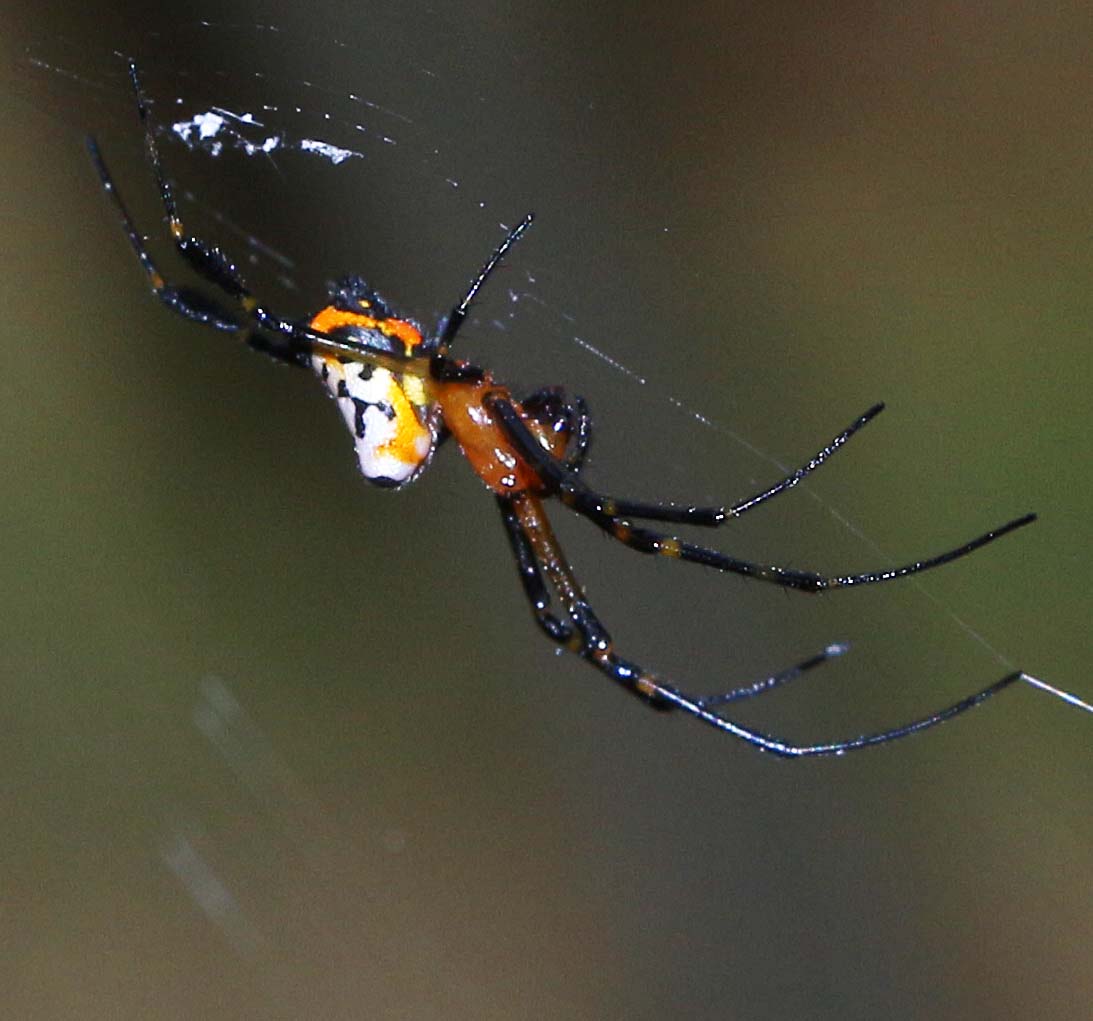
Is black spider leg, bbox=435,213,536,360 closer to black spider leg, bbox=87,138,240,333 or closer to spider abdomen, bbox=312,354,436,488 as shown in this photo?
spider abdomen, bbox=312,354,436,488

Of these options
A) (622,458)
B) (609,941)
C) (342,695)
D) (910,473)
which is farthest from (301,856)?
(910,473)

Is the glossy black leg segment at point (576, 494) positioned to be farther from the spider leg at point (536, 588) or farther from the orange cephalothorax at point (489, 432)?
the spider leg at point (536, 588)

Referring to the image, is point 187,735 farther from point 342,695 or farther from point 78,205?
point 78,205

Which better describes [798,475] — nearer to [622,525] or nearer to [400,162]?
[622,525]

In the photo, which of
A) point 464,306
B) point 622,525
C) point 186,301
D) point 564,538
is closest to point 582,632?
point 622,525

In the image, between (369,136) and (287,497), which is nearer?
(369,136)

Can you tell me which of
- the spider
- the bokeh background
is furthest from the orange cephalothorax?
the bokeh background

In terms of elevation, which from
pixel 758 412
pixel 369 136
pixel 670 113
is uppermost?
pixel 670 113
